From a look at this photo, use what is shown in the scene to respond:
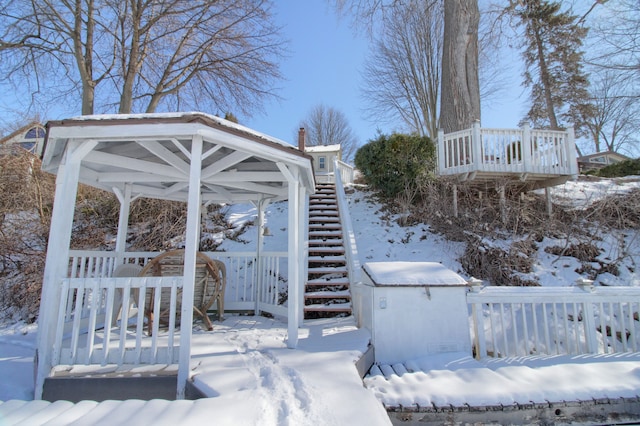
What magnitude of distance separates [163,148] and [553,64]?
17780 millimetres

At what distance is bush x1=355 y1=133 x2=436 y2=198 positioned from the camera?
27.0ft

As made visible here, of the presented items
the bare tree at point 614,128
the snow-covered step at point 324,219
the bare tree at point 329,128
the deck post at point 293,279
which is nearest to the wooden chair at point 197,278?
the deck post at point 293,279

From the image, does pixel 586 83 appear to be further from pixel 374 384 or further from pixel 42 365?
pixel 42 365

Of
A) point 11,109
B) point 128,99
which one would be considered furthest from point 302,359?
point 11,109

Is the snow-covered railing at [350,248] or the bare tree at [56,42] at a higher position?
the bare tree at [56,42]

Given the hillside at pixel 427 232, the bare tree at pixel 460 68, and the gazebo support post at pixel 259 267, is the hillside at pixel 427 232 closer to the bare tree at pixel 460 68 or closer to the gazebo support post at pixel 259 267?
the gazebo support post at pixel 259 267

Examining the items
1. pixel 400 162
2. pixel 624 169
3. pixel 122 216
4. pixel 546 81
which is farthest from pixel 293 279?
pixel 546 81

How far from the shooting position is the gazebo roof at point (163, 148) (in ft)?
9.59

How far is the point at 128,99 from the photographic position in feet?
30.6

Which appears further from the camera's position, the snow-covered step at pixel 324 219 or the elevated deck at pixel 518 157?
the snow-covered step at pixel 324 219

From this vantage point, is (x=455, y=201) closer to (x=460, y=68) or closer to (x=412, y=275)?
(x=412, y=275)

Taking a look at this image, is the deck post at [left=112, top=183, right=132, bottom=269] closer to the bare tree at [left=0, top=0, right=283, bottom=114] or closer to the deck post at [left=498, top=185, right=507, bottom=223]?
the bare tree at [left=0, top=0, right=283, bottom=114]

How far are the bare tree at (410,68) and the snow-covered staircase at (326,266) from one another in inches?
A: 401

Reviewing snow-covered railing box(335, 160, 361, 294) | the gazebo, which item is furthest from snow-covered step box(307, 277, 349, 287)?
the gazebo
